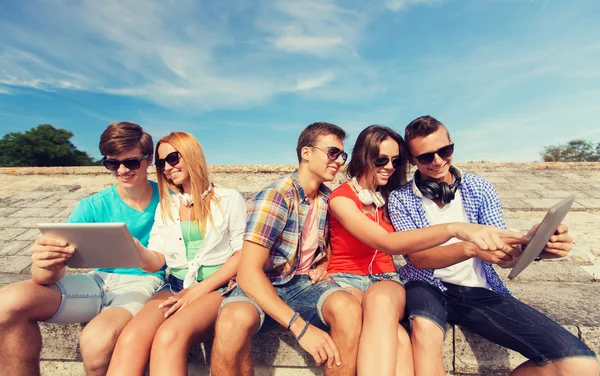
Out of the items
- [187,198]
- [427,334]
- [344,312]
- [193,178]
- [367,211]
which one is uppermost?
[193,178]

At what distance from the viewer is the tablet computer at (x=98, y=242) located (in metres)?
1.78

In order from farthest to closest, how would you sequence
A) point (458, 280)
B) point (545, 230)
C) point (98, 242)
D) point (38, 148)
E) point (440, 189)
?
point (38, 148)
point (440, 189)
point (458, 280)
point (98, 242)
point (545, 230)

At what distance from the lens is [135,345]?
5.86 ft

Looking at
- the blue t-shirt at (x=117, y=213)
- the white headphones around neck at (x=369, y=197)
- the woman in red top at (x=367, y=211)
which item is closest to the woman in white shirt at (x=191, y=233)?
the blue t-shirt at (x=117, y=213)

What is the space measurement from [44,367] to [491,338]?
3.07m

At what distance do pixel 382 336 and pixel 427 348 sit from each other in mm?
306

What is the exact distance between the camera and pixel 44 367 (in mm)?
2322

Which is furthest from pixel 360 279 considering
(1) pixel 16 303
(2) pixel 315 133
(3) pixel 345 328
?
(1) pixel 16 303

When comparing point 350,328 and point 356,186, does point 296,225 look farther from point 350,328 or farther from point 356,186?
point 350,328

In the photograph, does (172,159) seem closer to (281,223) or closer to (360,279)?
(281,223)

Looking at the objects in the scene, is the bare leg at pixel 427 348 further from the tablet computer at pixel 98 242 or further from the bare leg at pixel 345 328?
the tablet computer at pixel 98 242

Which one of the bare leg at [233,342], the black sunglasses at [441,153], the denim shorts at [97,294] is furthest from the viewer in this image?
the black sunglasses at [441,153]

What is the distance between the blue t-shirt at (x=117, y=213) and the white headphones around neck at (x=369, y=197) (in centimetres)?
163

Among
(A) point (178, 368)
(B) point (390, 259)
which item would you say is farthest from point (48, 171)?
(B) point (390, 259)
